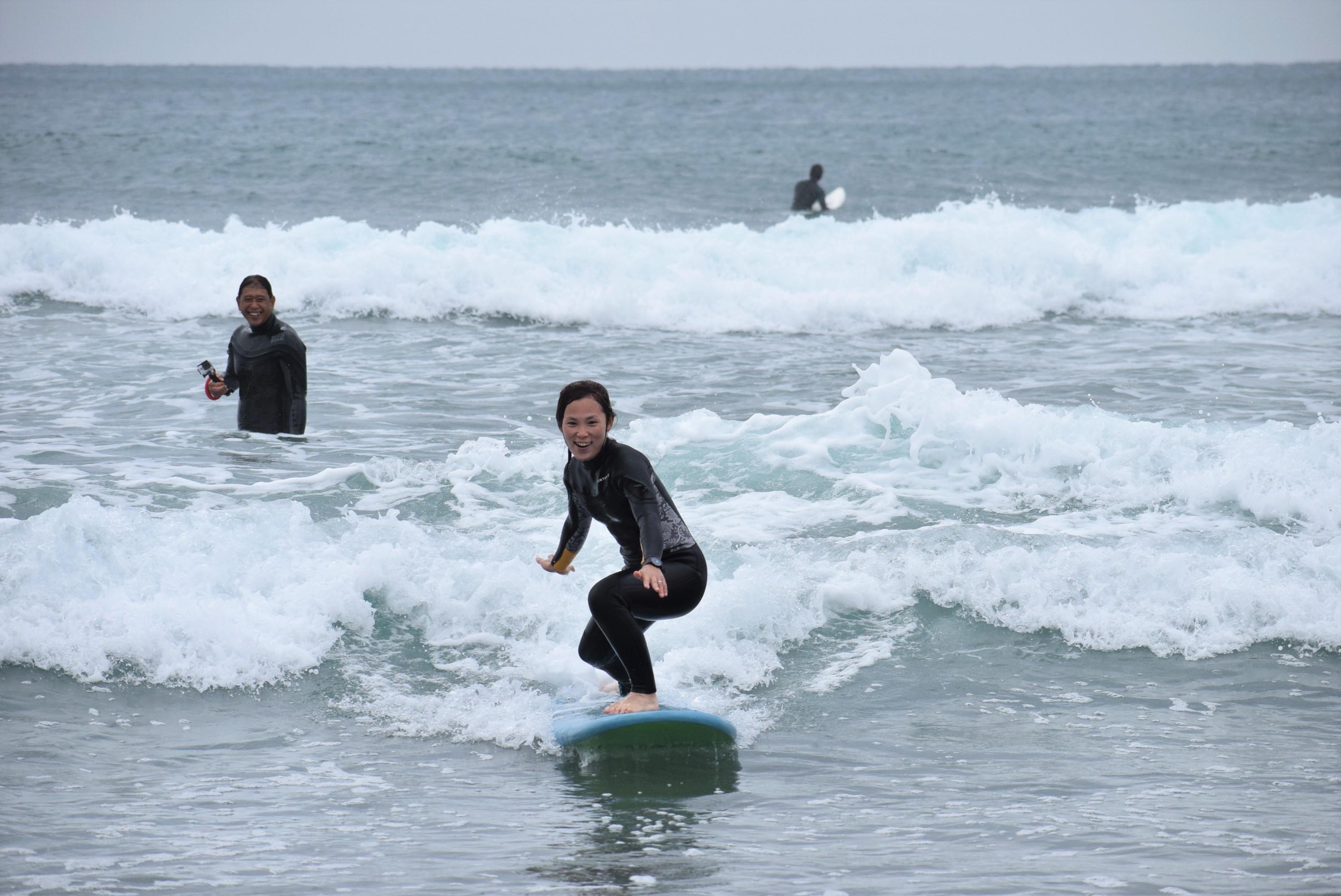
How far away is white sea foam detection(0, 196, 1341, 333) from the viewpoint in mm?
16219

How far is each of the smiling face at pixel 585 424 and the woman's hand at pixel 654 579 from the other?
501 millimetres

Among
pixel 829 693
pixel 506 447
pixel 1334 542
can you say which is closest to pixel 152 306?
pixel 506 447

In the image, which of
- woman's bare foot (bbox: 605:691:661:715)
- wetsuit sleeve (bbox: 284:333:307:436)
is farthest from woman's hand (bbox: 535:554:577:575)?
wetsuit sleeve (bbox: 284:333:307:436)

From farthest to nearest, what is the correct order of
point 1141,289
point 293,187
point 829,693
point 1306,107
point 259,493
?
point 1306,107
point 293,187
point 1141,289
point 259,493
point 829,693

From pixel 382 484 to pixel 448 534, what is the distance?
1.19 metres

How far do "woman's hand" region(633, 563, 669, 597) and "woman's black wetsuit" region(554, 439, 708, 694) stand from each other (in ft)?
0.15

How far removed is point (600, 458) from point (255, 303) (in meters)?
4.50

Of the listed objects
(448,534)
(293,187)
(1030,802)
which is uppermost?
(293,187)

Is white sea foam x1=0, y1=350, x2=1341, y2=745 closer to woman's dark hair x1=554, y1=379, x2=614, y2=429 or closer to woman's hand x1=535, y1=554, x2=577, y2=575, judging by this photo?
woman's hand x1=535, y1=554, x2=577, y2=575

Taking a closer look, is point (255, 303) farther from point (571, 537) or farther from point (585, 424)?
point (585, 424)

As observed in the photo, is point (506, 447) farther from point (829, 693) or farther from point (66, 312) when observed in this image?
point (66, 312)

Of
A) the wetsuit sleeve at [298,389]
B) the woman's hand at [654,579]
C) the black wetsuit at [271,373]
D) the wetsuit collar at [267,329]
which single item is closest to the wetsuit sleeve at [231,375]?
the black wetsuit at [271,373]

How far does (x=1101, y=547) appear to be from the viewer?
7.44m

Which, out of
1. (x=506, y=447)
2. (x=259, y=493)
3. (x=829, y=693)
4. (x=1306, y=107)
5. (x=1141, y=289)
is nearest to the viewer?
(x=829, y=693)
